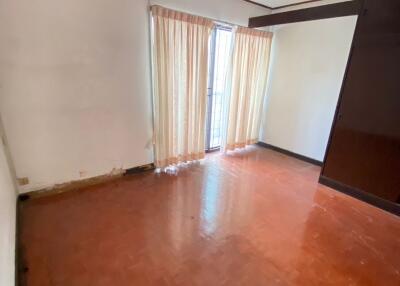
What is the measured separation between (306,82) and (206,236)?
9.76 ft

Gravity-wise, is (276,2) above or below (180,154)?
above

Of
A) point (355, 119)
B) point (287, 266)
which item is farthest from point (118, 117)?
point (355, 119)

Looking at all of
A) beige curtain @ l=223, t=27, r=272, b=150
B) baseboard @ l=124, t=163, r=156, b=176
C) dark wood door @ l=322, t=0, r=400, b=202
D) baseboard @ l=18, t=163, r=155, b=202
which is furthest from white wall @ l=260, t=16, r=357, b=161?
baseboard @ l=18, t=163, r=155, b=202

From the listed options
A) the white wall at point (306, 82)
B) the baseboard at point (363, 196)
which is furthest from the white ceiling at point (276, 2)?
the baseboard at point (363, 196)

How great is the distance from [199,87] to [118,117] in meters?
1.20

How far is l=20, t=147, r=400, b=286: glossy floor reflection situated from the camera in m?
1.64

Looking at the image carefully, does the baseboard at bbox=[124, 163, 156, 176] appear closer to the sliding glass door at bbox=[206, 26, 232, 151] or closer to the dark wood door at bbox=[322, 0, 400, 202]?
the sliding glass door at bbox=[206, 26, 232, 151]

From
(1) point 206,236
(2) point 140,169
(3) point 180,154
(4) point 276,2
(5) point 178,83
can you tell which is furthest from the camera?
(4) point 276,2

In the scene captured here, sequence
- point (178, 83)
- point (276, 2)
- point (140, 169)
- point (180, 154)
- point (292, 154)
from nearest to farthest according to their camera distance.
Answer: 1. point (178, 83)
2. point (140, 169)
3. point (180, 154)
4. point (276, 2)
5. point (292, 154)

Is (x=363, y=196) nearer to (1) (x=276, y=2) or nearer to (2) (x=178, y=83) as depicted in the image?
(2) (x=178, y=83)

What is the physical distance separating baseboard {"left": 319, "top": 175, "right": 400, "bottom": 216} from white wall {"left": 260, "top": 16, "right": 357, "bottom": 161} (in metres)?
0.75

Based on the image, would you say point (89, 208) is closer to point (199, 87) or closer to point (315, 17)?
point (199, 87)

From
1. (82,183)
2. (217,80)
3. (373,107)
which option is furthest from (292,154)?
(82,183)

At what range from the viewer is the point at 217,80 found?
3.72 meters
